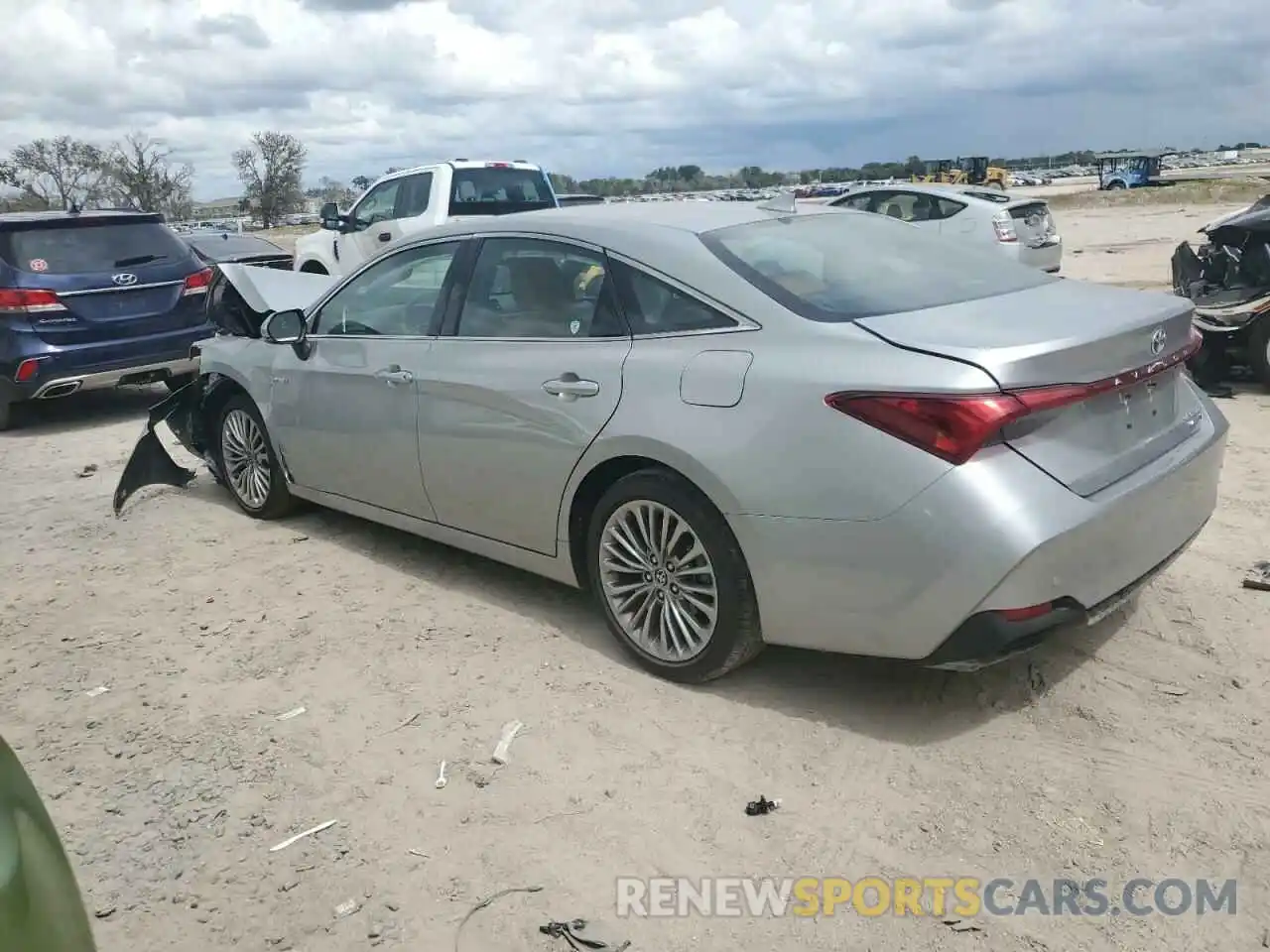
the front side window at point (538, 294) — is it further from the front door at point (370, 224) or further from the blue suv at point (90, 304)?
the front door at point (370, 224)

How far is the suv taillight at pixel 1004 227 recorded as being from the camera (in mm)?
13734

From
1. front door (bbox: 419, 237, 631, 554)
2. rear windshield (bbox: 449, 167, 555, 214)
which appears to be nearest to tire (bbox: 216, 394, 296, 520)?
front door (bbox: 419, 237, 631, 554)

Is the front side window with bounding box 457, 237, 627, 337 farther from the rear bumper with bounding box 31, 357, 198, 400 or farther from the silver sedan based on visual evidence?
the rear bumper with bounding box 31, 357, 198, 400

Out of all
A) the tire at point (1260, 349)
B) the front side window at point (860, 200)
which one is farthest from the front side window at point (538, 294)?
the front side window at point (860, 200)

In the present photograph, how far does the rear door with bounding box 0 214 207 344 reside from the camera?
8867mm

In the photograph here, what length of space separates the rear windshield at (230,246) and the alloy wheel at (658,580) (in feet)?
37.8

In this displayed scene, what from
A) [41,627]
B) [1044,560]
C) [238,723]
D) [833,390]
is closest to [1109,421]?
[1044,560]

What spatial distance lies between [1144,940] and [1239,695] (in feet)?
4.39

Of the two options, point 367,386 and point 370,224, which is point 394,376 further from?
point 370,224

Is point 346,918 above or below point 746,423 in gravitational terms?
below

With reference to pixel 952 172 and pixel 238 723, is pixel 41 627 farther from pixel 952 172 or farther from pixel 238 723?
pixel 952 172

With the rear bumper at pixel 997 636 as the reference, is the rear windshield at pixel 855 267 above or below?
above

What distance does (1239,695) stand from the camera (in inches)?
143

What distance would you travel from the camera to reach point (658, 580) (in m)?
3.87
